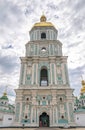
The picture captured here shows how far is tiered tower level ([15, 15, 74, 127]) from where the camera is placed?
20766mm

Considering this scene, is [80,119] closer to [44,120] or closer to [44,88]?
[44,120]

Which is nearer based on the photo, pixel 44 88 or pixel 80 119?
pixel 44 88

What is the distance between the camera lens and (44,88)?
2269cm

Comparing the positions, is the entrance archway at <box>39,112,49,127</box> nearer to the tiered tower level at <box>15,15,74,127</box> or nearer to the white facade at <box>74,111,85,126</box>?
the tiered tower level at <box>15,15,74,127</box>

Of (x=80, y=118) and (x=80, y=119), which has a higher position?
(x=80, y=118)

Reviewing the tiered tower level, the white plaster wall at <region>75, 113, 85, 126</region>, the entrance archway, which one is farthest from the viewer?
the white plaster wall at <region>75, 113, 85, 126</region>

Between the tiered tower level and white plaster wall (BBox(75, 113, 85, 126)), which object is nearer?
the tiered tower level

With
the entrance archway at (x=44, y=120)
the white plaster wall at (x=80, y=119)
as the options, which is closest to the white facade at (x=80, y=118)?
the white plaster wall at (x=80, y=119)

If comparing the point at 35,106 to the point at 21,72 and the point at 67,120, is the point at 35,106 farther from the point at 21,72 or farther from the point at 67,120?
the point at 21,72

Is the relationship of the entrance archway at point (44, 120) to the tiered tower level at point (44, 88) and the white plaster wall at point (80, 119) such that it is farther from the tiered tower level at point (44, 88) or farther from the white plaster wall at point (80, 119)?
the white plaster wall at point (80, 119)

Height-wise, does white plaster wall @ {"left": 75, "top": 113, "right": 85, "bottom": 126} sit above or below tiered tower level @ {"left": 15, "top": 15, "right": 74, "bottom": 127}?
below

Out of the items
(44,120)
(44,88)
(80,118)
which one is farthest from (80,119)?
(44,88)

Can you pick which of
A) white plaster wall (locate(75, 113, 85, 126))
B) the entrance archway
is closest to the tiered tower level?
the entrance archway

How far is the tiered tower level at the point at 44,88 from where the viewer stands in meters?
20.8
